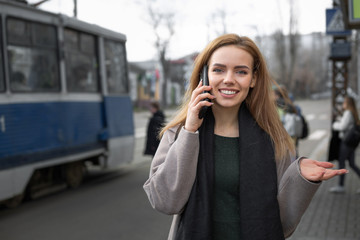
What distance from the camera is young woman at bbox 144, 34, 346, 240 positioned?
1888 millimetres

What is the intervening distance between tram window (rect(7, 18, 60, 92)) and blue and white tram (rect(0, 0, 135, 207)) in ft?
0.05

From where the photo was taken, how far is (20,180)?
23.8 ft

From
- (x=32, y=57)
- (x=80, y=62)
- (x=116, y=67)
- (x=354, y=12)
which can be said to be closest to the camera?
(x=354, y=12)

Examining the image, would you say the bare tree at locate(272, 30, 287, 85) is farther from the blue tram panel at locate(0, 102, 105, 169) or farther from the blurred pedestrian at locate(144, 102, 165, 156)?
the blue tram panel at locate(0, 102, 105, 169)

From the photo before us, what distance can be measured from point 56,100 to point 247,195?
7045mm

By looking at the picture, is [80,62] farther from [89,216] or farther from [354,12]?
[354,12]

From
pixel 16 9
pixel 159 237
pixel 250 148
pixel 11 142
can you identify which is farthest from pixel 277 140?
pixel 16 9

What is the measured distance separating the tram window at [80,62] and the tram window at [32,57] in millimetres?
413

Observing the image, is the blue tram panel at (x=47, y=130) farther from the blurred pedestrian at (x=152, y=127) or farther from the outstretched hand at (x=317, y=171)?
the outstretched hand at (x=317, y=171)

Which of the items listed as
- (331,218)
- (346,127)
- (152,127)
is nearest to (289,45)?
(152,127)

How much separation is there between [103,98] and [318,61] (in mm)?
92544

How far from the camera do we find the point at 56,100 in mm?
8430

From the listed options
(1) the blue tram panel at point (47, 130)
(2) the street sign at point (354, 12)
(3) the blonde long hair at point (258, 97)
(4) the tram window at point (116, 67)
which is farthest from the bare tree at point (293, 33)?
(3) the blonde long hair at point (258, 97)

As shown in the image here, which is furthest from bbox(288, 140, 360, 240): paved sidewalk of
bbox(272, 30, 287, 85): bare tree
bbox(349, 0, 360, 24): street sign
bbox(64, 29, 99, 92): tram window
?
bbox(272, 30, 287, 85): bare tree
